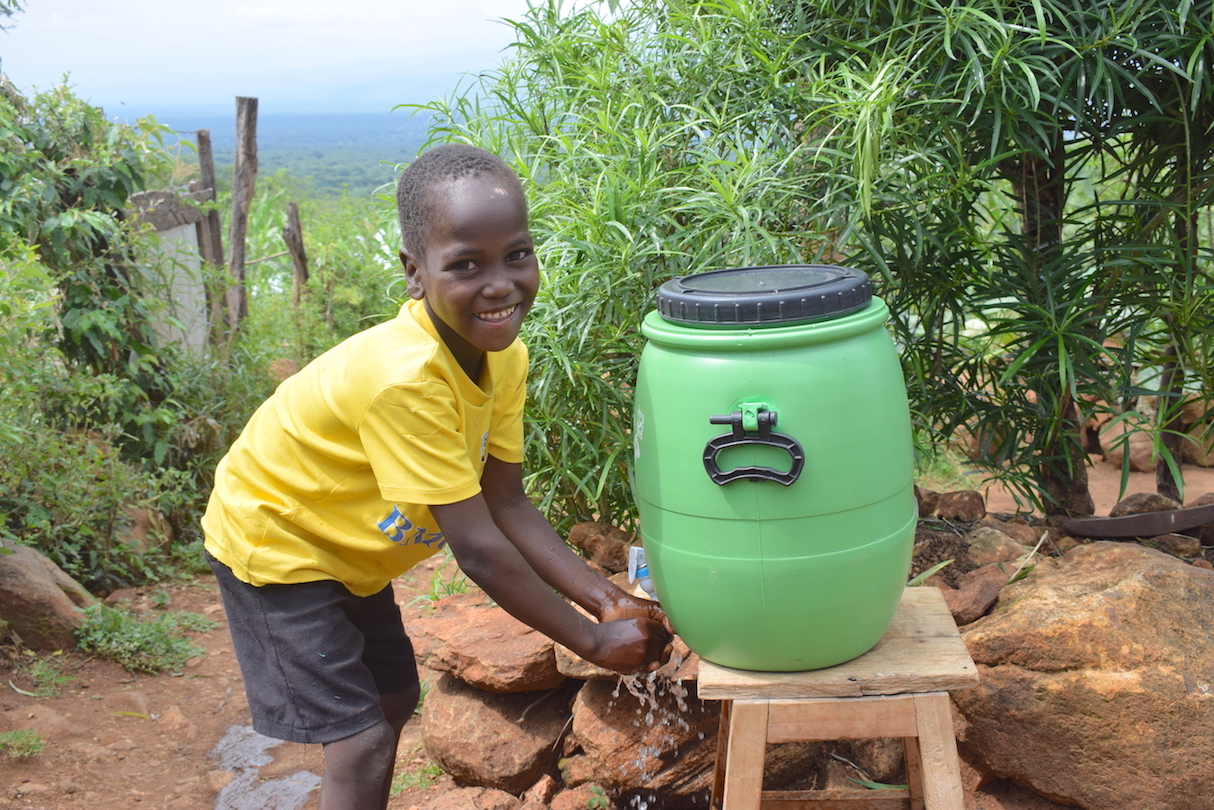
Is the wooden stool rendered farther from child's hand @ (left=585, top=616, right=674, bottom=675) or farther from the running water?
the running water

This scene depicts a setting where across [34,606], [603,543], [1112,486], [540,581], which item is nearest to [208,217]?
[34,606]

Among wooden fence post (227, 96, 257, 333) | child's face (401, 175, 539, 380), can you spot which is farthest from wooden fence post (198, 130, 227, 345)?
child's face (401, 175, 539, 380)

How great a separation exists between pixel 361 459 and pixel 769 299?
2.65 feet

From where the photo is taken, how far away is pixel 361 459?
1869 mm

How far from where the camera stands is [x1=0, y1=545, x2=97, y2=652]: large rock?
3.44 meters

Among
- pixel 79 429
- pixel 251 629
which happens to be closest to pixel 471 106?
pixel 251 629

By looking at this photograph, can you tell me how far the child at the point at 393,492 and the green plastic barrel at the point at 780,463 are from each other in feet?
0.82

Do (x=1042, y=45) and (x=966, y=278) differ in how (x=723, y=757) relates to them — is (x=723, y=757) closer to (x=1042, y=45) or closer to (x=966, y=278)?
(x=966, y=278)

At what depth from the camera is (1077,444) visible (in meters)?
3.10

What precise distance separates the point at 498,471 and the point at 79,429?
10.4 ft

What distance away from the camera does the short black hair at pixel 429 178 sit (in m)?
1.70

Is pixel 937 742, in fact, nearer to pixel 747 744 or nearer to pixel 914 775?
pixel 747 744

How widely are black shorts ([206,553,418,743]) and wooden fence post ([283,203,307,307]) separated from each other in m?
5.32

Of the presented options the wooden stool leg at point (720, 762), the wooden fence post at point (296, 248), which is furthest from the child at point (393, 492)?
the wooden fence post at point (296, 248)
